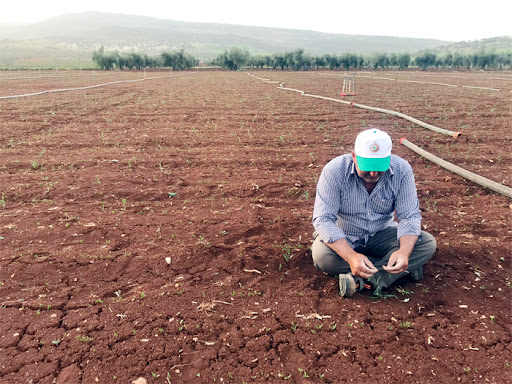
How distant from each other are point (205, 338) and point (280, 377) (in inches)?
22.8

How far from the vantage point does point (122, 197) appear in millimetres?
4598

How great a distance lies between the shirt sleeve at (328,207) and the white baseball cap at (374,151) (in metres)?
0.27

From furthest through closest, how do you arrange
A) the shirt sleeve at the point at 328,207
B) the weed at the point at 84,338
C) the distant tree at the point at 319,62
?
the distant tree at the point at 319,62 < the shirt sleeve at the point at 328,207 < the weed at the point at 84,338

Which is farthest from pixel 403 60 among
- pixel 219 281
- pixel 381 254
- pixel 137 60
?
pixel 219 281

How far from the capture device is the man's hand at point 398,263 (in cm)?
258

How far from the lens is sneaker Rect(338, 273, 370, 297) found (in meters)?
2.74

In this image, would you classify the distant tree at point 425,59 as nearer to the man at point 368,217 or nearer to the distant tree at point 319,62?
A: the distant tree at point 319,62

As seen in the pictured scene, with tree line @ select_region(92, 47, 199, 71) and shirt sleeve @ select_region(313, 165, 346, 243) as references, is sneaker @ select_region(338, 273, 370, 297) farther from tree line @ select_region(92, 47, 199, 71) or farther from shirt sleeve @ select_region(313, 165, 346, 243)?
tree line @ select_region(92, 47, 199, 71)

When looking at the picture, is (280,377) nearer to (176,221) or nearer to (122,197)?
(176,221)

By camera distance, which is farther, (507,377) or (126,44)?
(126,44)

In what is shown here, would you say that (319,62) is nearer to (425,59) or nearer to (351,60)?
(351,60)

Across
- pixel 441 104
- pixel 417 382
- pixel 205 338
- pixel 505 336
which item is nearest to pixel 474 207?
pixel 505 336

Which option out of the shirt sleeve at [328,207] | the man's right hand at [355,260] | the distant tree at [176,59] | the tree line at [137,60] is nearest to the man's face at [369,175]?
the shirt sleeve at [328,207]

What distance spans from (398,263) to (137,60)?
6635cm
